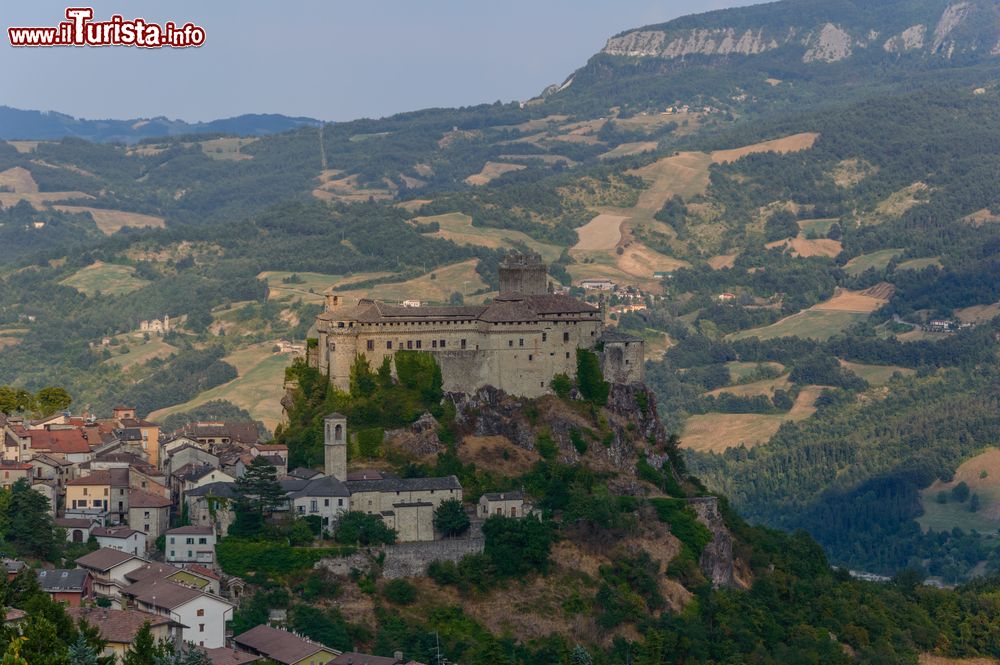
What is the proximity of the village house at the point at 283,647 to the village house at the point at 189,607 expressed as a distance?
108 cm

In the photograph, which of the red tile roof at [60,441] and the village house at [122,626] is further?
the red tile roof at [60,441]

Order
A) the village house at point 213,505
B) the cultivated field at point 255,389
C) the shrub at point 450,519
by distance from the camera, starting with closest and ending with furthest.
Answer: the village house at point 213,505, the shrub at point 450,519, the cultivated field at point 255,389

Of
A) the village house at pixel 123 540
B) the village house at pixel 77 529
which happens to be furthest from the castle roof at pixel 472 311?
the village house at pixel 77 529

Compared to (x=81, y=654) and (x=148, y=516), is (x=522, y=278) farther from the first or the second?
(x=81, y=654)

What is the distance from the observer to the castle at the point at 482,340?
94.3 m

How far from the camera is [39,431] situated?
297 feet

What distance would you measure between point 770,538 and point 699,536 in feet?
38.2

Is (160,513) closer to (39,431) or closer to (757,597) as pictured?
(39,431)

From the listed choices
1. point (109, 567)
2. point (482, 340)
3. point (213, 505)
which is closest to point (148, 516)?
point (213, 505)

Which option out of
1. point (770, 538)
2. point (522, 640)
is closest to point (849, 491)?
point (770, 538)

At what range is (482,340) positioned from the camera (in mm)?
95312

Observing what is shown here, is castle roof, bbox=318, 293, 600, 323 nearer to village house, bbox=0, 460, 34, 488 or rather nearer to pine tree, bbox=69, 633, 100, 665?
village house, bbox=0, 460, 34, 488

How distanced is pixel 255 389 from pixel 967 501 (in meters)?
66.4

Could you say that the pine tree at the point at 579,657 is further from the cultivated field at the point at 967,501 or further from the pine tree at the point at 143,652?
the cultivated field at the point at 967,501
